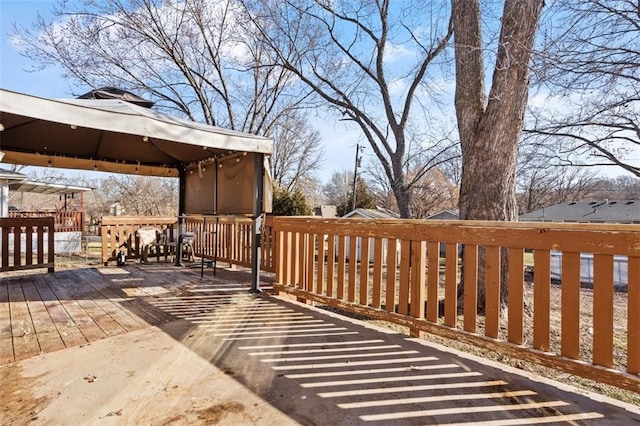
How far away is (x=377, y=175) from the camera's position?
67.1 feet

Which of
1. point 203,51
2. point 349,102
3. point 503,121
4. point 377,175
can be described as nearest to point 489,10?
point 503,121

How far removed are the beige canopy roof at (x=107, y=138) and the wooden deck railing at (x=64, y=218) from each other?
11.2 m

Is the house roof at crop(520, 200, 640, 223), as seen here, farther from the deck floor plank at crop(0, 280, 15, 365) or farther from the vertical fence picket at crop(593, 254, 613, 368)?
the deck floor plank at crop(0, 280, 15, 365)

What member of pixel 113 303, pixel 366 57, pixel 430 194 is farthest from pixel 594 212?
pixel 113 303

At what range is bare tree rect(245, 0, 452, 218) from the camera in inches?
377

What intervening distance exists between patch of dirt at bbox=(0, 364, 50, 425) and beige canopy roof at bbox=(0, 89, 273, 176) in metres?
1.83

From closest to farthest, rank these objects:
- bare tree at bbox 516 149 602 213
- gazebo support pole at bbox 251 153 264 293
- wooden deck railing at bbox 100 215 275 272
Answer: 1. gazebo support pole at bbox 251 153 264 293
2. wooden deck railing at bbox 100 215 275 272
3. bare tree at bbox 516 149 602 213

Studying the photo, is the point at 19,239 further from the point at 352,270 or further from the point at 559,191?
the point at 559,191

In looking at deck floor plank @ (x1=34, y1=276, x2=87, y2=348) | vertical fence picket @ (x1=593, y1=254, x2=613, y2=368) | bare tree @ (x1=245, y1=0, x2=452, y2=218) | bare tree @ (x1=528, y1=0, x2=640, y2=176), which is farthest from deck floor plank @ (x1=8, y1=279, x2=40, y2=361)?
bare tree @ (x1=245, y1=0, x2=452, y2=218)

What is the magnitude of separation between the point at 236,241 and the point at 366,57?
298 inches

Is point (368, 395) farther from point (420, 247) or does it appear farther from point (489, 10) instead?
point (489, 10)

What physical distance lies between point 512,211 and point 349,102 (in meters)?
7.26

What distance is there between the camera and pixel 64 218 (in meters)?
15.6

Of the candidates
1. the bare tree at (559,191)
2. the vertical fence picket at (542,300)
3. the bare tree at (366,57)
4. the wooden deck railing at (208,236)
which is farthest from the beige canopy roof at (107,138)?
the bare tree at (559,191)
